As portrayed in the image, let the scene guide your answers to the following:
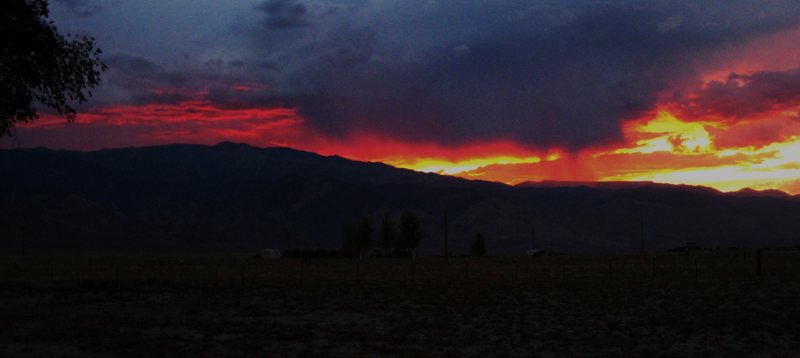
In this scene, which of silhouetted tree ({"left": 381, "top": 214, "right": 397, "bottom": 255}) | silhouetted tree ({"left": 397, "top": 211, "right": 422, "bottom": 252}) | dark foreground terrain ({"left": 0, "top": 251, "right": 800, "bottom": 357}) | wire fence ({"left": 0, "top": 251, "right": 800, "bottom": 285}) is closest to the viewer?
dark foreground terrain ({"left": 0, "top": 251, "right": 800, "bottom": 357})

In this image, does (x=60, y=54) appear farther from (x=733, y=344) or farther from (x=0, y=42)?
(x=733, y=344)

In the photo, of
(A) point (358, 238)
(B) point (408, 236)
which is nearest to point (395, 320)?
(A) point (358, 238)

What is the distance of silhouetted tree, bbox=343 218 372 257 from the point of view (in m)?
153

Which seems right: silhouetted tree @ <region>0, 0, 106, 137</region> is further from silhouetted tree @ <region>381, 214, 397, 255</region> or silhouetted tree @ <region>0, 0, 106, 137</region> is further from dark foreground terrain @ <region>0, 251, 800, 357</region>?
silhouetted tree @ <region>381, 214, 397, 255</region>

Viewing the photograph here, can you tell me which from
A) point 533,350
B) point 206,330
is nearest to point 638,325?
point 533,350

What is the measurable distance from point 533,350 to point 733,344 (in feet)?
19.5

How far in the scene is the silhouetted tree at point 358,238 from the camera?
501 feet

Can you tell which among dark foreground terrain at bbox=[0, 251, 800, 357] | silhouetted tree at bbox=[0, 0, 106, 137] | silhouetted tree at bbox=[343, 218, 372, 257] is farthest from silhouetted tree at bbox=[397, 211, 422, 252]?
silhouetted tree at bbox=[0, 0, 106, 137]

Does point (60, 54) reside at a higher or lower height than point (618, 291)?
higher

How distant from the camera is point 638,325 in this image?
88.3 feet

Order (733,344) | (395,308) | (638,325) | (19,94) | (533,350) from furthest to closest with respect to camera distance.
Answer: (395,308) < (638,325) < (19,94) < (733,344) < (533,350)

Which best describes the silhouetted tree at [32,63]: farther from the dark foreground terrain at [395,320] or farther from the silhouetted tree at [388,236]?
the silhouetted tree at [388,236]

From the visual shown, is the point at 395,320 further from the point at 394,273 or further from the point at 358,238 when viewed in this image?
the point at 358,238

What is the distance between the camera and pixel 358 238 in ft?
508
